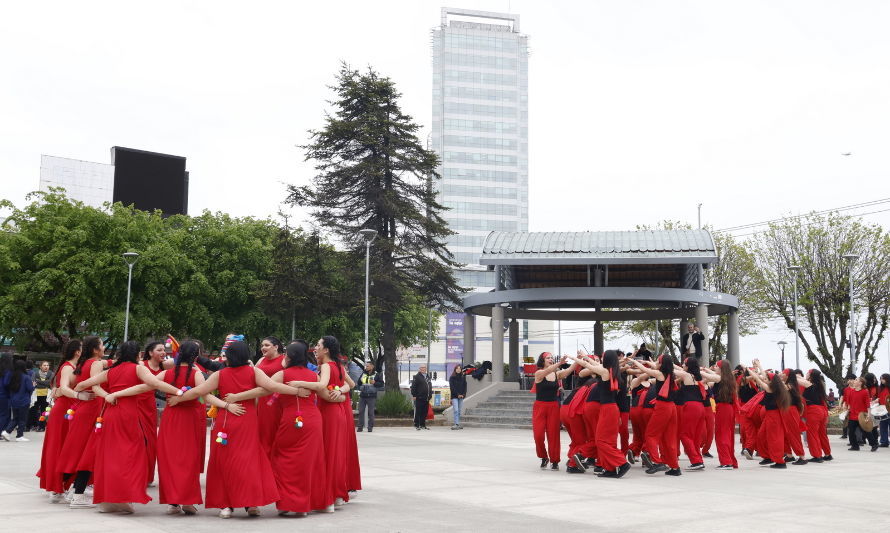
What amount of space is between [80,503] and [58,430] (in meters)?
1.42

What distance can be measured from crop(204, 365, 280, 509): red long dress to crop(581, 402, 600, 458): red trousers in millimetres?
5735

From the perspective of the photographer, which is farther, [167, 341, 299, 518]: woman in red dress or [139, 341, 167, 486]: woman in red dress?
[139, 341, 167, 486]: woman in red dress

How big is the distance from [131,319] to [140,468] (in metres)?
32.8

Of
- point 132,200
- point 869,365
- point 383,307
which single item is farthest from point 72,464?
point 132,200

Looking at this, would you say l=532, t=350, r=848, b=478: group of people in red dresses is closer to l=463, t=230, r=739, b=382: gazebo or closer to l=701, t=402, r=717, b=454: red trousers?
l=701, t=402, r=717, b=454: red trousers

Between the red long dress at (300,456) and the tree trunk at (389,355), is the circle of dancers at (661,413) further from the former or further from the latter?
the tree trunk at (389,355)

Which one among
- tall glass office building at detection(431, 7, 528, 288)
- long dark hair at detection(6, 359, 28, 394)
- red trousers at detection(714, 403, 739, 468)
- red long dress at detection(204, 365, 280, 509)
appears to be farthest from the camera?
tall glass office building at detection(431, 7, 528, 288)

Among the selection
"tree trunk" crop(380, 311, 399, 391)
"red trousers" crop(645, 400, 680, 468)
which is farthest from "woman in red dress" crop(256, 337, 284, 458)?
"tree trunk" crop(380, 311, 399, 391)

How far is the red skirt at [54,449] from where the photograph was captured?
9.78m

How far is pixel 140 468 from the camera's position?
8.93 m

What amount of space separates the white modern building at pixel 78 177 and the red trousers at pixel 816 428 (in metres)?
68.3

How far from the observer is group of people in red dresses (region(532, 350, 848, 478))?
513 inches

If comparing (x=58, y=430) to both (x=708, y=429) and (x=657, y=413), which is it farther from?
(x=708, y=429)

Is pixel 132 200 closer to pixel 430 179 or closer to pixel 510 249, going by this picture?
pixel 430 179
